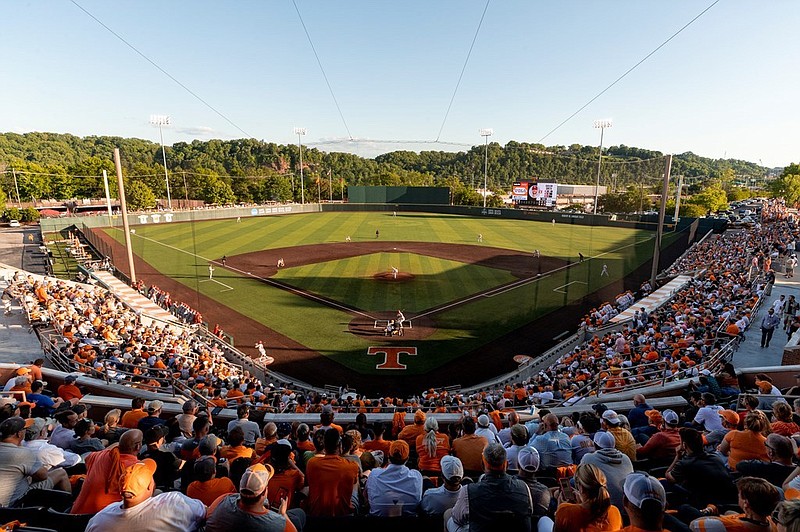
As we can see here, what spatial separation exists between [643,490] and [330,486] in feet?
8.88

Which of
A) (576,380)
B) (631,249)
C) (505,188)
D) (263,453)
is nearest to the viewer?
(263,453)

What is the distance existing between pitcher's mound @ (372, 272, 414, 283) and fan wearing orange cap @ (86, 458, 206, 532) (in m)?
25.6

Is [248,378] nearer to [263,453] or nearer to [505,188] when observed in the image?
[263,453]

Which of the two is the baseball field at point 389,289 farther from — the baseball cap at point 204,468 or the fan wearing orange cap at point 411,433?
the baseball cap at point 204,468

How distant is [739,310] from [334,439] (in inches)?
634

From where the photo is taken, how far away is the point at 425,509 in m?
4.04

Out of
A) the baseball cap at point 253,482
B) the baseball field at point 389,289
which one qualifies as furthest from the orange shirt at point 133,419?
the baseball field at point 389,289

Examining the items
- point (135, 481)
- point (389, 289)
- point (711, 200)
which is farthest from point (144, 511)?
point (711, 200)

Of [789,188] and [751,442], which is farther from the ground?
[789,188]

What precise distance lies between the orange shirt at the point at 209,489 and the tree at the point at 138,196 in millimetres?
78935

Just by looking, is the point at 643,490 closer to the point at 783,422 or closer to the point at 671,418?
the point at 671,418

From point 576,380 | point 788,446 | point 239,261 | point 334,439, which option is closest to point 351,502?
point 334,439

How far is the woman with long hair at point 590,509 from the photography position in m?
3.03

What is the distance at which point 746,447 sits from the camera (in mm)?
4984
